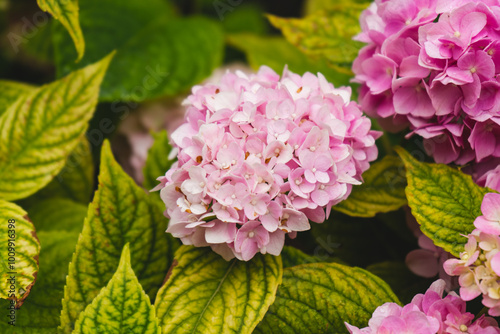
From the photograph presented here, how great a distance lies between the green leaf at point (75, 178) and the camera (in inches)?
36.8

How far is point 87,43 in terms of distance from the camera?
102cm

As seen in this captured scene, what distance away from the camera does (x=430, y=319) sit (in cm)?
54

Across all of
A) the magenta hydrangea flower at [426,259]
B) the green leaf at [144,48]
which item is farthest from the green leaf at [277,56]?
the magenta hydrangea flower at [426,259]

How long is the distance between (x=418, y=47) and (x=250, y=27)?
0.90 meters

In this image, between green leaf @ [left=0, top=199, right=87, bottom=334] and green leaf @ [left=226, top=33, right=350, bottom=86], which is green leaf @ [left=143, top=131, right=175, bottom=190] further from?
green leaf @ [left=226, top=33, right=350, bottom=86]

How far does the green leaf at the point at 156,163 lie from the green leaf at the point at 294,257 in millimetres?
243

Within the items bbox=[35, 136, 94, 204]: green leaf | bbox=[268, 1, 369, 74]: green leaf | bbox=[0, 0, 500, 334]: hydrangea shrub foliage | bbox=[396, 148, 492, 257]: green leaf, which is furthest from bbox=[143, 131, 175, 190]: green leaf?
bbox=[396, 148, 492, 257]: green leaf

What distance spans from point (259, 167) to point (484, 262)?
248 millimetres

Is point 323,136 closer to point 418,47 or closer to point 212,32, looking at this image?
point 418,47

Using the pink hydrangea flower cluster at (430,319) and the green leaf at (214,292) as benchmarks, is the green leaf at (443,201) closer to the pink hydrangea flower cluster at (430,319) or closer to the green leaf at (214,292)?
the pink hydrangea flower cluster at (430,319)

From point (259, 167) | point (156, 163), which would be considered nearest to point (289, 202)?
point (259, 167)

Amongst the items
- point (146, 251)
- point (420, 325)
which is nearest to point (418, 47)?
point (420, 325)

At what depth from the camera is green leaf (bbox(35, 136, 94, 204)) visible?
934mm

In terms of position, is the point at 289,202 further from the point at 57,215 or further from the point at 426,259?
the point at 57,215
